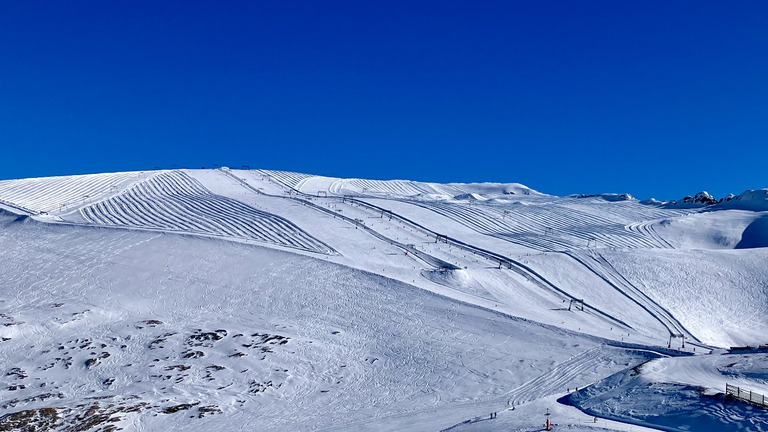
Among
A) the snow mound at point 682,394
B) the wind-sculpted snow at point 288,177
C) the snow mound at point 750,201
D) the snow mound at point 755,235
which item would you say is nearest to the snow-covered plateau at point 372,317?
the snow mound at point 682,394

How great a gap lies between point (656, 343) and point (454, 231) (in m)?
27.9

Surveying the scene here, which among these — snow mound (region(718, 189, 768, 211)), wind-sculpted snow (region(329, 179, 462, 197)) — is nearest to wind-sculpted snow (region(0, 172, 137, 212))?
wind-sculpted snow (region(329, 179, 462, 197))

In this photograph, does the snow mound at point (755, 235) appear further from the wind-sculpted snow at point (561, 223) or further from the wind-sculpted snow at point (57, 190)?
the wind-sculpted snow at point (57, 190)

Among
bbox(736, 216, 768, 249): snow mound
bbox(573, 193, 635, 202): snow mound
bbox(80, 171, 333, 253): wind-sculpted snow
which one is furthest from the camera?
bbox(573, 193, 635, 202): snow mound

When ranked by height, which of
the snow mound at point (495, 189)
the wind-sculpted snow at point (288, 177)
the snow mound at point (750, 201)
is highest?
the snow mound at point (495, 189)

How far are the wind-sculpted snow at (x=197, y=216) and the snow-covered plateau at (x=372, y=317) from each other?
388mm

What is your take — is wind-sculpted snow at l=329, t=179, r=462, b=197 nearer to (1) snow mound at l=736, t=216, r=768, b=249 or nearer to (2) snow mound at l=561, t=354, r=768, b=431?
(1) snow mound at l=736, t=216, r=768, b=249

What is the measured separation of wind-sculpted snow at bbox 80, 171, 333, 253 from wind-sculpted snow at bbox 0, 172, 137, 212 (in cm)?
401

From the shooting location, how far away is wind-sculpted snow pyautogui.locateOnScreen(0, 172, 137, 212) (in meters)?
71.9

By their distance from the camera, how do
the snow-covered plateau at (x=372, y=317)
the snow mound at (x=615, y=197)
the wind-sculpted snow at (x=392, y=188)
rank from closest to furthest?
1. the snow-covered plateau at (x=372, y=317)
2. the snow mound at (x=615, y=197)
3. the wind-sculpted snow at (x=392, y=188)

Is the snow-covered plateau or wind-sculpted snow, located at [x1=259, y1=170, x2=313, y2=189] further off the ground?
wind-sculpted snow, located at [x1=259, y1=170, x2=313, y2=189]

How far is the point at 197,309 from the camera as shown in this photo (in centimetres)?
4250

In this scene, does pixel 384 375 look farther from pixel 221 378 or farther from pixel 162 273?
pixel 162 273

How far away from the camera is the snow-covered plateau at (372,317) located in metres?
27.4
